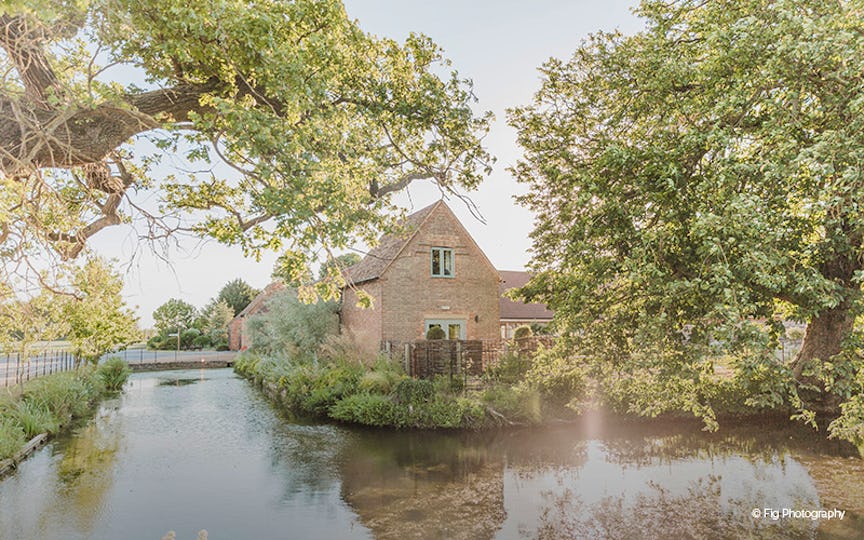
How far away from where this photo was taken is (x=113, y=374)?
74.7 ft

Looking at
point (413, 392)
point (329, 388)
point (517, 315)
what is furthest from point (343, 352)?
point (517, 315)

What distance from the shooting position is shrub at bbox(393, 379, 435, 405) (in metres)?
14.2

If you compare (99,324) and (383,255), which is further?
(383,255)

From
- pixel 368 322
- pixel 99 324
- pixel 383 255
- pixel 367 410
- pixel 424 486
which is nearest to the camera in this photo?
pixel 424 486

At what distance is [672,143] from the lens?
8.02m

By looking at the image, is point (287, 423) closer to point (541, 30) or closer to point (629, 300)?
point (629, 300)

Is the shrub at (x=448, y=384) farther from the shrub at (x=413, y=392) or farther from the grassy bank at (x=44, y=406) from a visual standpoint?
the grassy bank at (x=44, y=406)

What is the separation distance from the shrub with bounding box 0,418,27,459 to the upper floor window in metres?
13.7

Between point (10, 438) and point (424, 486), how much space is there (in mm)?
9002

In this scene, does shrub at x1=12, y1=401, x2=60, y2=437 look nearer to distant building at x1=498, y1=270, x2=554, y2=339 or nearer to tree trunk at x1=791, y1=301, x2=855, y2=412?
tree trunk at x1=791, y1=301, x2=855, y2=412

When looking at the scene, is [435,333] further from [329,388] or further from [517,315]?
[517,315]

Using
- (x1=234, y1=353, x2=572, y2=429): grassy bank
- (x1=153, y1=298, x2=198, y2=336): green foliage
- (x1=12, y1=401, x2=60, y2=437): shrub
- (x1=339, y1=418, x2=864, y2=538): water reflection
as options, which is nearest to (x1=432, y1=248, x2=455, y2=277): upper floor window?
(x1=234, y1=353, x2=572, y2=429): grassy bank

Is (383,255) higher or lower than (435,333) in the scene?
higher

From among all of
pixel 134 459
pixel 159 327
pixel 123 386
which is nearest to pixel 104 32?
pixel 134 459
